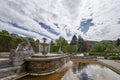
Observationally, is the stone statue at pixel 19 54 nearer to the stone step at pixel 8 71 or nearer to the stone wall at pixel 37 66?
the stone step at pixel 8 71

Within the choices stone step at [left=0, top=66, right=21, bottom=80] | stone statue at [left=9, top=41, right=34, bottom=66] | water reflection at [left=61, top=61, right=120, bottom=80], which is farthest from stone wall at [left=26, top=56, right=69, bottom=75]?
water reflection at [left=61, top=61, right=120, bottom=80]

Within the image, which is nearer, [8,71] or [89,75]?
[8,71]

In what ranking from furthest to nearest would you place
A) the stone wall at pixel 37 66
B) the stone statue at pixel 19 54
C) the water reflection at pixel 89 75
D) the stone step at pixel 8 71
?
the stone wall at pixel 37 66 → the water reflection at pixel 89 75 → the stone statue at pixel 19 54 → the stone step at pixel 8 71

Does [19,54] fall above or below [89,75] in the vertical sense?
above

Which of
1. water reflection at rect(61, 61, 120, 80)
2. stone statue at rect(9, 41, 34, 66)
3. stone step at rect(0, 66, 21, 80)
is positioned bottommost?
water reflection at rect(61, 61, 120, 80)

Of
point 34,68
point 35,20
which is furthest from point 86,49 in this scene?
point 34,68

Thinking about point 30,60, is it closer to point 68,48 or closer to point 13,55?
point 13,55

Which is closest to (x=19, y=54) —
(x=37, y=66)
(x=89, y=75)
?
(x=37, y=66)

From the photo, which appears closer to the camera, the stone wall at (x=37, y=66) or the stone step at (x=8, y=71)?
the stone step at (x=8, y=71)

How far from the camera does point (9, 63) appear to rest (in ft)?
19.4

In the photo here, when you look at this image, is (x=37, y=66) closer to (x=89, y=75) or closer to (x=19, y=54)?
(x=19, y=54)

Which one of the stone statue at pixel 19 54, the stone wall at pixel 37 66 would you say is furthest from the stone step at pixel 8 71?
the stone wall at pixel 37 66

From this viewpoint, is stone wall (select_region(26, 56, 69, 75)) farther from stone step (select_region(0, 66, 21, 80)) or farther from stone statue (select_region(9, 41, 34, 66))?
stone step (select_region(0, 66, 21, 80))

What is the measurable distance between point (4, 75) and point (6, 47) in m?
10.1
